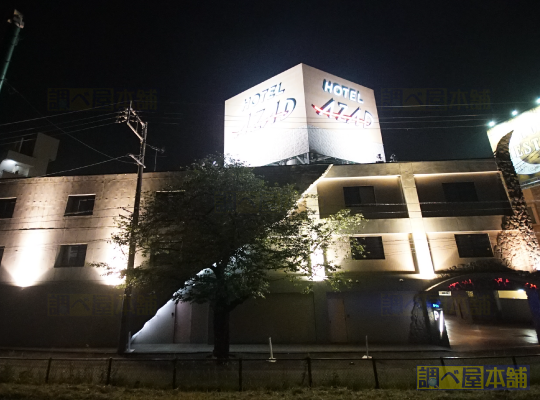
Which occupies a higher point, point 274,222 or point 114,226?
point 114,226

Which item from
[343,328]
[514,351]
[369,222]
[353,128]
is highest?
[353,128]

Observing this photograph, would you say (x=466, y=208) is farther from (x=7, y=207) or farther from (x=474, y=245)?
(x=7, y=207)

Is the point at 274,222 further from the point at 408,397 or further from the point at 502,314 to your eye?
the point at 502,314

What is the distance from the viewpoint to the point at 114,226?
62.7 feet

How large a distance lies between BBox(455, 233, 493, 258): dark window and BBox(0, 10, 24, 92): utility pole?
77.9ft

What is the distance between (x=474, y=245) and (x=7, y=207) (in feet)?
106

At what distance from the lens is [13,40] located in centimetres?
880

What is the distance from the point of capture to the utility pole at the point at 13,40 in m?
8.54

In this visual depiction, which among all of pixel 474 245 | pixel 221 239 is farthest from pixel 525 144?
pixel 221 239

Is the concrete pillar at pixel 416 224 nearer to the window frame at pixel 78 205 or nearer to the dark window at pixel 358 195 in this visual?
the dark window at pixel 358 195

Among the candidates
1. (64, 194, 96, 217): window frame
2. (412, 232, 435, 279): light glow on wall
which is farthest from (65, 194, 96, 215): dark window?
(412, 232, 435, 279): light glow on wall

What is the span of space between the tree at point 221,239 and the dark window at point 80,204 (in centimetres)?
858

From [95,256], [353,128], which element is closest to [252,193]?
[95,256]

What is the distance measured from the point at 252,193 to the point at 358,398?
29.5 feet
